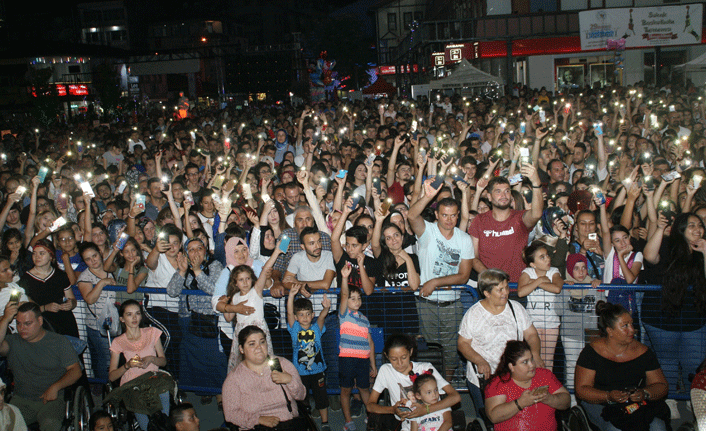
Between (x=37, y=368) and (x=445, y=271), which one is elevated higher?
(x=445, y=271)

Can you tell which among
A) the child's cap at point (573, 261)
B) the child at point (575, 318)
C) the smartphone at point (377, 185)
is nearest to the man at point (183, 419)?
the child at point (575, 318)

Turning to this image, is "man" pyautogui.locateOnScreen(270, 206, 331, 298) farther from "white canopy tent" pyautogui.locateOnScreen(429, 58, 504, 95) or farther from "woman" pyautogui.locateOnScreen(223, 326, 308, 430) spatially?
"white canopy tent" pyautogui.locateOnScreen(429, 58, 504, 95)

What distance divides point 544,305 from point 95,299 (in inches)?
166

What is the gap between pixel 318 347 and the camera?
521 centimetres

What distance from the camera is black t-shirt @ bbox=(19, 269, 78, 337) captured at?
5809mm

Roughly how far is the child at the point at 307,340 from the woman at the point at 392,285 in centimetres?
54

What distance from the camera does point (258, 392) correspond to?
4629 mm

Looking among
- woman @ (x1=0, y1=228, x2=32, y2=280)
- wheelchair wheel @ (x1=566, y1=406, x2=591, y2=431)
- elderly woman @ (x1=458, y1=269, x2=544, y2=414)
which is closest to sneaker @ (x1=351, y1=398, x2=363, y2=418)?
elderly woman @ (x1=458, y1=269, x2=544, y2=414)

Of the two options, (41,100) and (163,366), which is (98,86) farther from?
(163,366)

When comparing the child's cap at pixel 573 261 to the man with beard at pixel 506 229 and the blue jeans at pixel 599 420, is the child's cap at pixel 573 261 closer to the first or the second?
the man with beard at pixel 506 229

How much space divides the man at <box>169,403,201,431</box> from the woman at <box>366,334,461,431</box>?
1385 mm

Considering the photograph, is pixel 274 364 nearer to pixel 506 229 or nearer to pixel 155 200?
pixel 506 229

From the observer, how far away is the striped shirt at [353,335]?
5121 millimetres

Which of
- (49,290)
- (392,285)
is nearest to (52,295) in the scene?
(49,290)
